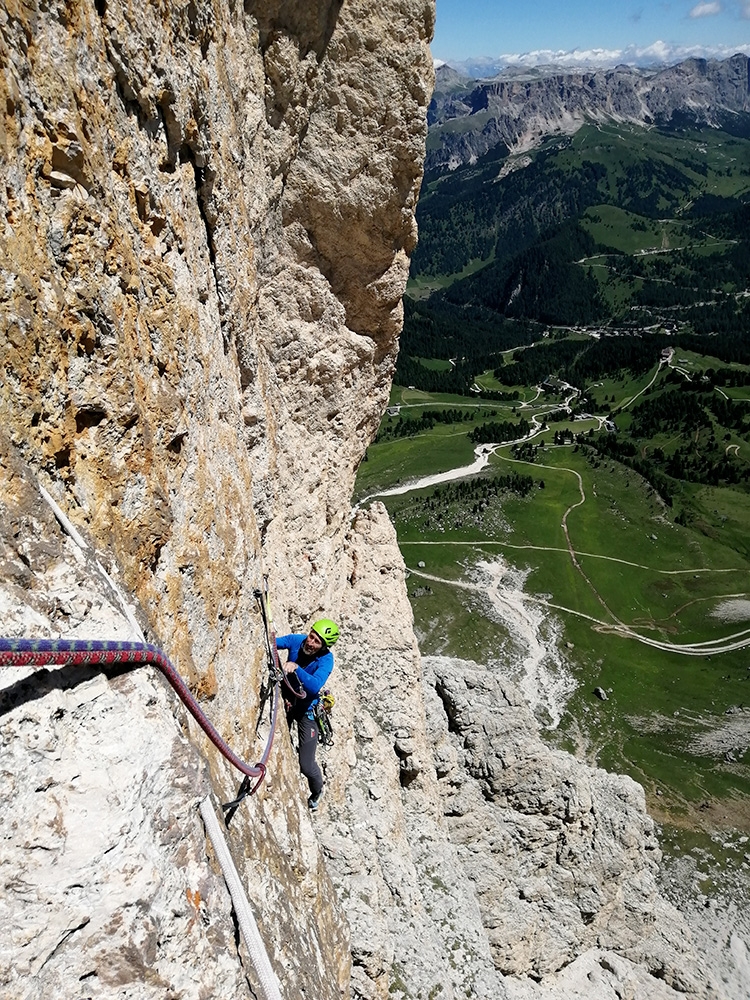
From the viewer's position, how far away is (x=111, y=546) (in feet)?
17.2

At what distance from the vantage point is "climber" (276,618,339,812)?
34.1 ft

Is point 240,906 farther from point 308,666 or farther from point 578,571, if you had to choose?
point 578,571

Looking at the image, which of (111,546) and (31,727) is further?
(111,546)

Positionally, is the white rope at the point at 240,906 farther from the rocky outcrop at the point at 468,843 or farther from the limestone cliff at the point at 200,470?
the rocky outcrop at the point at 468,843

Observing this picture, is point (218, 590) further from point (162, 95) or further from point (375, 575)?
point (375, 575)

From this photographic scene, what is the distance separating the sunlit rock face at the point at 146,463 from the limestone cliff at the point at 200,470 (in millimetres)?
24

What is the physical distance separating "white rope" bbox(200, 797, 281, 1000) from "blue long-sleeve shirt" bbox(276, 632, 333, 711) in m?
5.69

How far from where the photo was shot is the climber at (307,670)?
1041 cm

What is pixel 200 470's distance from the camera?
7145mm

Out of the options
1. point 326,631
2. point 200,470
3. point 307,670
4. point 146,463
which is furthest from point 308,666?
point 146,463

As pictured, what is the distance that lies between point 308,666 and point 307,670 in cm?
8

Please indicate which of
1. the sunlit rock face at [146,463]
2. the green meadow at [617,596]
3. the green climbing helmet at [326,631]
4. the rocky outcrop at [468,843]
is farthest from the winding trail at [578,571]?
the sunlit rock face at [146,463]

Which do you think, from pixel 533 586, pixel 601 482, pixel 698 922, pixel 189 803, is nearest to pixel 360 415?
pixel 189 803

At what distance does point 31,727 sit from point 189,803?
1139mm
